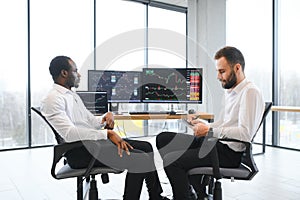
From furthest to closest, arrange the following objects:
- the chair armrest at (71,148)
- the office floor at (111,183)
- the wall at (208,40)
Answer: the wall at (208,40) < the office floor at (111,183) < the chair armrest at (71,148)

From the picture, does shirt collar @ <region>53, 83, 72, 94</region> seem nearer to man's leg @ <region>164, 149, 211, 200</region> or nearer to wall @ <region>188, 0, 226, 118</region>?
man's leg @ <region>164, 149, 211, 200</region>

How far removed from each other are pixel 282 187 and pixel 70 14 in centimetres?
432

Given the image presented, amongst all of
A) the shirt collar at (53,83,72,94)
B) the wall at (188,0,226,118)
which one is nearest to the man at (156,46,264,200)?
the shirt collar at (53,83,72,94)

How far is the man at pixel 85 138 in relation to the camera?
1754 millimetres

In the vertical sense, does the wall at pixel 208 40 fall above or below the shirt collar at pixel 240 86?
above

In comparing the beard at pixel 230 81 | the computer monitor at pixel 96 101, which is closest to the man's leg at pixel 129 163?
the beard at pixel 230 81

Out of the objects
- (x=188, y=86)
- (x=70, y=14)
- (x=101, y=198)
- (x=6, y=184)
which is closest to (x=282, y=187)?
(x=188, y=86)

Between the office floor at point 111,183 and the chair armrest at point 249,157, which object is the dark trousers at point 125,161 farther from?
the chair armrest at point 249,157

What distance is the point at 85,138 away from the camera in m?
1.72

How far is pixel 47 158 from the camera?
4.14 m

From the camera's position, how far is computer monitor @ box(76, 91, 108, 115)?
296 cm

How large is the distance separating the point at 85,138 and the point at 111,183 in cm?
159

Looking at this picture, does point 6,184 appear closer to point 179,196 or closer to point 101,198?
point 101,198

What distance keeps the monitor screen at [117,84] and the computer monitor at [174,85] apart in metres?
0.12
